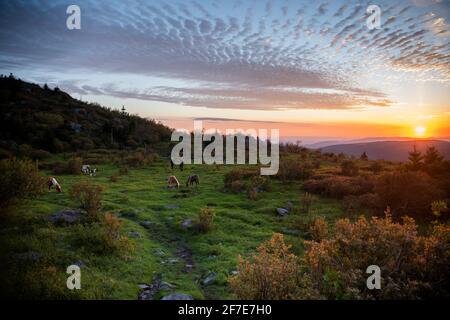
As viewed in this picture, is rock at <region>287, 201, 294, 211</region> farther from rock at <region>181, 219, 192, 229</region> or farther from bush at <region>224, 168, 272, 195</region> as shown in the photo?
rock at <region>181, 219, 192, 229</region>

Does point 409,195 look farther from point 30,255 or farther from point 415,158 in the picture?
point 30,255

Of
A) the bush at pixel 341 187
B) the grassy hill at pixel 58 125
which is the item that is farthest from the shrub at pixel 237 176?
the grassy hill at pixel 58 125

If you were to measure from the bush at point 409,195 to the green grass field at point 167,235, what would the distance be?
2792 millimetres

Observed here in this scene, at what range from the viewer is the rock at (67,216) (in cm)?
1361

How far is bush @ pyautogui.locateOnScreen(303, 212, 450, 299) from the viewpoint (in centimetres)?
759

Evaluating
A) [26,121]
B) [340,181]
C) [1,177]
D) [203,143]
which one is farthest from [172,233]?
[26,121]

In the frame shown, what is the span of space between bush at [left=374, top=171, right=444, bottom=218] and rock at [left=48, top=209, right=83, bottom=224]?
16.0 meters

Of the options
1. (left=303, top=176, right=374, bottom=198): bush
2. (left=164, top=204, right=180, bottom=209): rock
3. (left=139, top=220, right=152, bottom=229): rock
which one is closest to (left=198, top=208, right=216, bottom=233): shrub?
(left=139, top=220, right=152, bottom=229): rock

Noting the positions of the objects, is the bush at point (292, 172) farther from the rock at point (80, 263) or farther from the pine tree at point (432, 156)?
the rock at point (80, 263)

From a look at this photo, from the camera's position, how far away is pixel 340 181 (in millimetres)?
22312

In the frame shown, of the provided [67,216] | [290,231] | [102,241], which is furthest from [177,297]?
[67,216]

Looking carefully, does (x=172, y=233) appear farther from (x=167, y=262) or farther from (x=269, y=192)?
(x=269, y=192)

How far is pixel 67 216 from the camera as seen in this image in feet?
46.6
